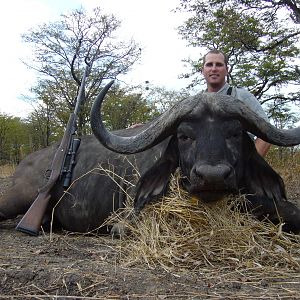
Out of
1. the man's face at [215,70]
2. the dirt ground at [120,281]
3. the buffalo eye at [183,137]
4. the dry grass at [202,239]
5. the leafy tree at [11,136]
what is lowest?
the dirt ground at [120,281]

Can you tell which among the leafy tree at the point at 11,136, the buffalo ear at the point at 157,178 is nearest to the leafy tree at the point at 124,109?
the leafy tree at the point at 11,136

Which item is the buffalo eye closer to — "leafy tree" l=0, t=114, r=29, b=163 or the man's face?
the man's face

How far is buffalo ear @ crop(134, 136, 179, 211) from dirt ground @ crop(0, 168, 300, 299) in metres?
0.60

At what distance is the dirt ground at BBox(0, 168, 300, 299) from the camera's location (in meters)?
2.31

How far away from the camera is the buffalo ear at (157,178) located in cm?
374

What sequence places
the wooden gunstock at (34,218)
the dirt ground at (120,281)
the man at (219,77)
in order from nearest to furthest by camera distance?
the dirt ground at (120,281) < the wooden gunstock at (34,218) < the man at (219,77)

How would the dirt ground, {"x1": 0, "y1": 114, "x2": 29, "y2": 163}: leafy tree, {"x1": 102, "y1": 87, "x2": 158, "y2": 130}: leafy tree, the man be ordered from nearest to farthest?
the dirt ground, the man, {"x1": 102, "y1": 87, "x2": 158, "y2": 130}: leafy tree, {"x1": 0, "y1": 114, "x2": 29, "y2": 163}: leafy tree

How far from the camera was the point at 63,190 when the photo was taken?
5.02 metres

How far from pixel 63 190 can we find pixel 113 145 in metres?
1.48

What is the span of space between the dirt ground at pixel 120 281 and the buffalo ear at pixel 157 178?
0.60 m

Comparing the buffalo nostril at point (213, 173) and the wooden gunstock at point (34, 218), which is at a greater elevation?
the buffalo nostril at point (213, 173)

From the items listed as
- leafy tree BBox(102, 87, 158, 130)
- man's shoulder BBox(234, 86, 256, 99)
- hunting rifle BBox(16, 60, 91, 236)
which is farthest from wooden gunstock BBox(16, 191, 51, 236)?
leafy tree BBox(102, 87, 158, 130)

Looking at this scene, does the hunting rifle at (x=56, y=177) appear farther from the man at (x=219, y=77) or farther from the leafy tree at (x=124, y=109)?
the leafy tree at (x=124, y=109)

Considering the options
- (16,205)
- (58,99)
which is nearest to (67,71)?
(58,99)
